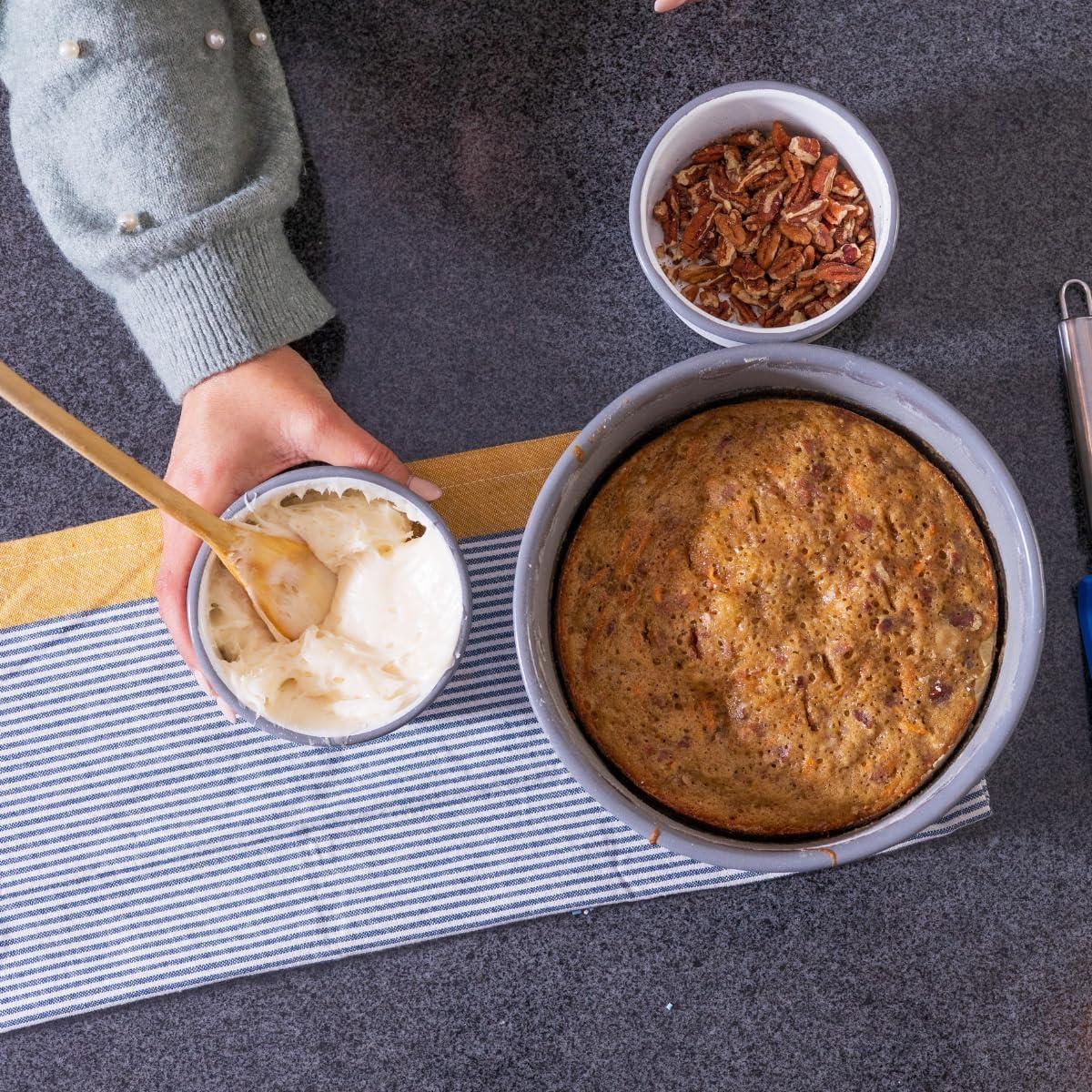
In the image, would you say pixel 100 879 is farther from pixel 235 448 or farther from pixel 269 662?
pixel 235 448

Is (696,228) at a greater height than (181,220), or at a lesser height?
lesser

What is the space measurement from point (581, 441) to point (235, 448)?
309 mm

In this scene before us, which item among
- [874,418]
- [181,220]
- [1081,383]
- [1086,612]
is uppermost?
[181,220]

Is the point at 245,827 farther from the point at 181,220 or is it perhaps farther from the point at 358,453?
the point at 181,220

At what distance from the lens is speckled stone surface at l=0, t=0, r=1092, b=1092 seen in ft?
3.02

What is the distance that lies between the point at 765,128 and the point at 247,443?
20.8 inches

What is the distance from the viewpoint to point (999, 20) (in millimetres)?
945

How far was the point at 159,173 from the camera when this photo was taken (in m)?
0.82

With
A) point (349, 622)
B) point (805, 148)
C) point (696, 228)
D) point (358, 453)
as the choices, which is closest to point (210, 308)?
point (358, 453)

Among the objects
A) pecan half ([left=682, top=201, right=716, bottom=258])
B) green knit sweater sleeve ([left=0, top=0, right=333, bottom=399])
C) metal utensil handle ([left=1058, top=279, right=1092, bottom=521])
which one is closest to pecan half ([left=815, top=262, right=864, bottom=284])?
pecan half ([left=682, top=201, right=716, bottom=258])

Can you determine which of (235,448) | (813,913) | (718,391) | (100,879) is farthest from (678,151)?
(100,879)

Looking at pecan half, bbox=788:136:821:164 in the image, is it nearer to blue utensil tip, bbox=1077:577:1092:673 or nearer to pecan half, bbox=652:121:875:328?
pecan half, bbox=652:121:875:328

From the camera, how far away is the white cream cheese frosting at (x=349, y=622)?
0.78 meters

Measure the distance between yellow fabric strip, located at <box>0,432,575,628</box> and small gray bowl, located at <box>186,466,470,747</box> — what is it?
142 mm
